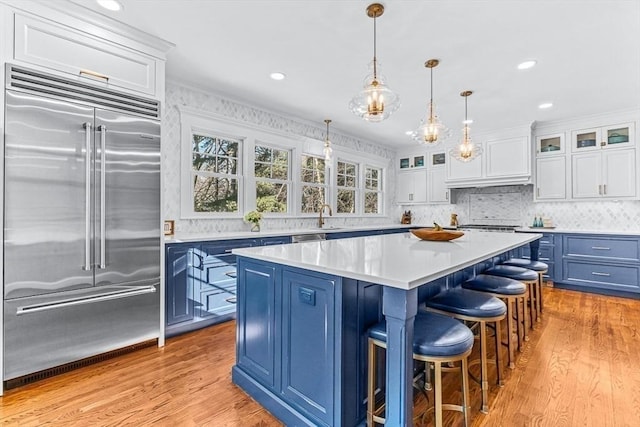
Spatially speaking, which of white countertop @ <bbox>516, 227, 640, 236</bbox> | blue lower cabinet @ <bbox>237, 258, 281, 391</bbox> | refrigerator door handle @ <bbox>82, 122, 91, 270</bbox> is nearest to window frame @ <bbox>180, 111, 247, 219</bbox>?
refrigerator door handle @ <bbox>82, 122, 91, 270</bbox>

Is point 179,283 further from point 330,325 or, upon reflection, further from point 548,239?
point 548,239

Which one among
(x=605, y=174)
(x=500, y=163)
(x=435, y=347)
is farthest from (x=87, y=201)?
(x=605, y=174)

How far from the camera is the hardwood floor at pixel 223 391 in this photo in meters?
1.78

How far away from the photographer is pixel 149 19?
2420mm

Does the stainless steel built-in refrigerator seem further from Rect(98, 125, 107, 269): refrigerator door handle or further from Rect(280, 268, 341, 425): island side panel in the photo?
Rect(280, 268, 341, 425): island side panel

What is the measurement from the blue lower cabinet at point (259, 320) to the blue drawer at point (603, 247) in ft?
15.9

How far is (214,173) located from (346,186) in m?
2.69

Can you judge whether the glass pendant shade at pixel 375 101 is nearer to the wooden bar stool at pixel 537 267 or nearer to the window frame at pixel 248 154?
the window frame at pixel 248 154

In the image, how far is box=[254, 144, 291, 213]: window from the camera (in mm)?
4469

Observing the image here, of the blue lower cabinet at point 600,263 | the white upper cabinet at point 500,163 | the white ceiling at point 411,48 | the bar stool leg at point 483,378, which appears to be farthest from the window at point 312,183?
the blue lower cabinet at point 600,263

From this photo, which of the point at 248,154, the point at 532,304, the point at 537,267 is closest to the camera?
the point at 532,304

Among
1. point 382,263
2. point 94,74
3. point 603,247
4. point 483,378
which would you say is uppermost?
point 94,74

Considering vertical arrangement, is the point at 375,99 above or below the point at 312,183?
above

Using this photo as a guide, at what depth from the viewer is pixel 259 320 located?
6.41ft
